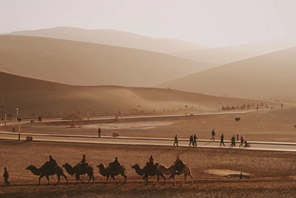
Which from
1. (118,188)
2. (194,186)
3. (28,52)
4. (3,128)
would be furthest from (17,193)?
(28,52)

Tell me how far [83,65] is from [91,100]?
89928 millimetres

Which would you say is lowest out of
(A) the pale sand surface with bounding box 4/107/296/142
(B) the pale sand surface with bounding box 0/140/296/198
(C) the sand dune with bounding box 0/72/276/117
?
(B) the pale sand surface with bounding box 0/140/296/198

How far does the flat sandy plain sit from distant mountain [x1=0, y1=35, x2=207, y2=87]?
105 m

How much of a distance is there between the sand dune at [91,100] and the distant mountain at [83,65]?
168 feet

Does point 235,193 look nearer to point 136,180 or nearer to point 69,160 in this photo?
point 136,180

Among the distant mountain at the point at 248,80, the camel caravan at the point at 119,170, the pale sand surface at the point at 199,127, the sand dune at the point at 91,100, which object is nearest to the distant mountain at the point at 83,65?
the distant mountain at the point at 248,80

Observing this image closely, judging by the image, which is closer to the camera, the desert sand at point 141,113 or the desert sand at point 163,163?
the desert sand at point 163,163

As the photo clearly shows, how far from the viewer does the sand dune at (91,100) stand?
75250 millimetres

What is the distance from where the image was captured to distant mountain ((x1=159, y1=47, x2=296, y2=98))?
124456 millimetres

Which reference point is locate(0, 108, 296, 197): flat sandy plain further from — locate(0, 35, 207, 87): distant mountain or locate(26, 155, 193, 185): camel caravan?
locate(0, 35, 207, 87): distant mountain

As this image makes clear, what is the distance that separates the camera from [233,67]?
523ft

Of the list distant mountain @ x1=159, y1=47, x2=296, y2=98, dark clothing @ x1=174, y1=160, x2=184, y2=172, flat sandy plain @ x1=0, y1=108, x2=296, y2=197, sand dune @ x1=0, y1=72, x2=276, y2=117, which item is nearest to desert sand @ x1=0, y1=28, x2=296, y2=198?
flat sandy plain @ x1=0, y1=108, x2=296, y2=197

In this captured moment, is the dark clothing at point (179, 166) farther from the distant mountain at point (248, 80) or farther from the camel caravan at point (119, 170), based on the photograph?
the distant mountain at point (248, 80)

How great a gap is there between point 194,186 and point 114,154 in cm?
1107
